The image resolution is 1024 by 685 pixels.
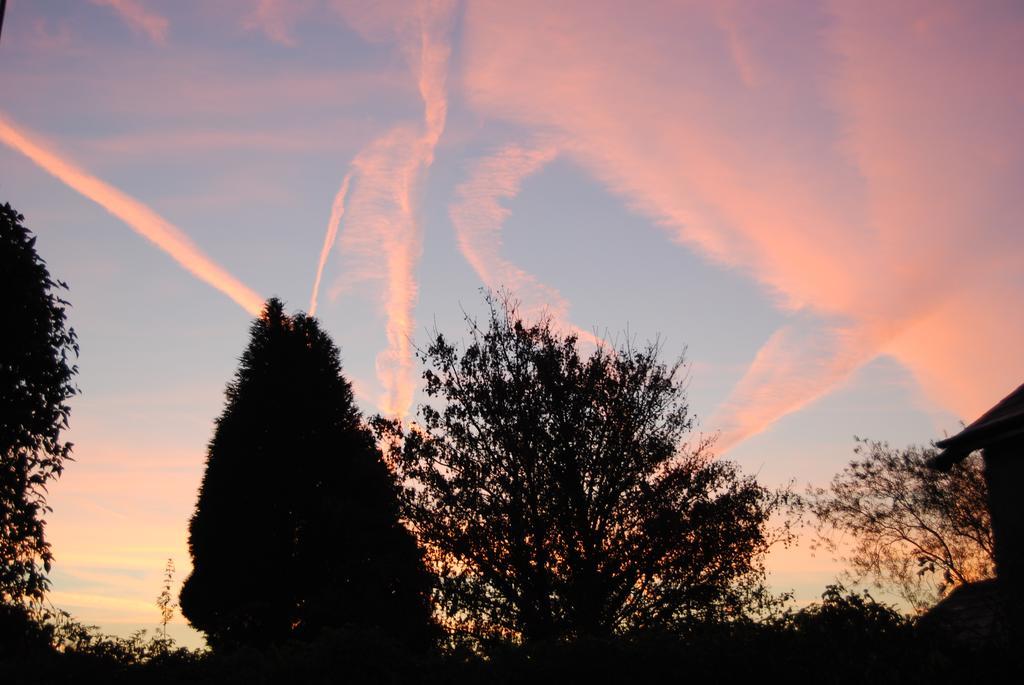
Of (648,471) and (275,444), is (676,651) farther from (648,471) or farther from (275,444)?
(275,444)

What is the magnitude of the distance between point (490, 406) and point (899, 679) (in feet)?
48.7

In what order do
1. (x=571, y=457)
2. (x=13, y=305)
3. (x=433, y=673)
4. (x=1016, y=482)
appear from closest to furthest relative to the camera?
1. (x=433, y=673)
2. (x=1016, y=482)
3. (x=13, y=305)
4. (x=571, y=457)

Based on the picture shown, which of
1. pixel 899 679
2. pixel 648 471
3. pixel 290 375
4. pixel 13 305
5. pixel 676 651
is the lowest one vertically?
pixel 899 679

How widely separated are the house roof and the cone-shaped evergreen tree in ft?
47.5

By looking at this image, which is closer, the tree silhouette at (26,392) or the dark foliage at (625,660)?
the dark foliage at (625,660)

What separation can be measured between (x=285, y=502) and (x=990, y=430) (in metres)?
23.3

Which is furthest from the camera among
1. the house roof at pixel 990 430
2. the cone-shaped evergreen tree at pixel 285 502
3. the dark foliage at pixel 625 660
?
the cone-shaped evergreen tree at pixel 285 502

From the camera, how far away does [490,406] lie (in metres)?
23.7

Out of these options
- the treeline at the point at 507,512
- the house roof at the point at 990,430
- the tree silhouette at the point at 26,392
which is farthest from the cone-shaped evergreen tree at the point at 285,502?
the house roof at the point at 990,430

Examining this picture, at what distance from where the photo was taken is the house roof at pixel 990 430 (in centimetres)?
1586

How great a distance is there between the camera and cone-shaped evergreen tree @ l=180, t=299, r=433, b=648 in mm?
27234

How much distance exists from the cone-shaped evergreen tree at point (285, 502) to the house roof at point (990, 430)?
14481 millimetres

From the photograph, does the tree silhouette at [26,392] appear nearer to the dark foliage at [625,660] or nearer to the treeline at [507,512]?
the treeline at [507,512]

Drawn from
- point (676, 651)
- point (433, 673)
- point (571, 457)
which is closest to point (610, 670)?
point (676, 651)
